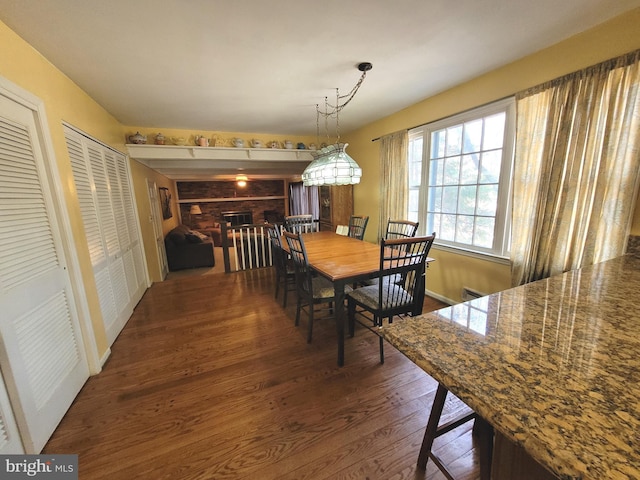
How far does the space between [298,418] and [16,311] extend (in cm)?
161

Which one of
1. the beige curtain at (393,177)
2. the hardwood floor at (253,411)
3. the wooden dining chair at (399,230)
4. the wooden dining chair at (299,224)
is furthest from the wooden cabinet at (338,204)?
the hardwood floor at (253,411)

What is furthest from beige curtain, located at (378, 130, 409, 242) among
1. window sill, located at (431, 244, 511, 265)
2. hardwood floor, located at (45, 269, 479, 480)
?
hardwood floor, located at (45, 269, 479, 480)

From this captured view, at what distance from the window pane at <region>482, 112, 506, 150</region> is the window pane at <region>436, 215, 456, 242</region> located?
0.79 meters

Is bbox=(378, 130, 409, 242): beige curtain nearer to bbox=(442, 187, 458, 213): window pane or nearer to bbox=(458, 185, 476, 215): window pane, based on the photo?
bbox=(442, 187, 458, 213): window pane

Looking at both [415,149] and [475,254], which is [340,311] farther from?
[415,149]

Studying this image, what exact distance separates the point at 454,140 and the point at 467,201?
0.68 m

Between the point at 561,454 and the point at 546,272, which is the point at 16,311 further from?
the point at 546,272

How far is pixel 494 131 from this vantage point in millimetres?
2400

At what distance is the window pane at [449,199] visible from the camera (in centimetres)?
281

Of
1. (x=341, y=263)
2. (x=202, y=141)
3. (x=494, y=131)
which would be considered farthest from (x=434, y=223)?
(x=202, y=141)

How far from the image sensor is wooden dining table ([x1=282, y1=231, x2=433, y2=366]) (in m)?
1.88

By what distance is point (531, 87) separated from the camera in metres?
2.04

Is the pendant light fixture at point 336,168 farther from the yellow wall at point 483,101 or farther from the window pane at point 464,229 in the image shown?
the window pane at point 464,229

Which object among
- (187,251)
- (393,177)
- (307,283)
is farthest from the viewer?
(187,251)
